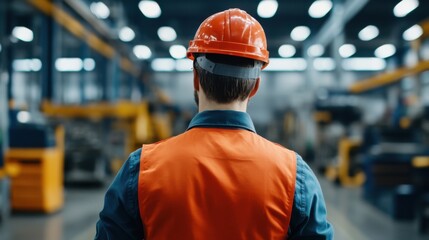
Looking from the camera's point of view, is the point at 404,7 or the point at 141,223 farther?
the point at 404,7

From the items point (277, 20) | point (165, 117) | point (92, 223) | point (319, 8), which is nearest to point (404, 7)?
point (319, 8)

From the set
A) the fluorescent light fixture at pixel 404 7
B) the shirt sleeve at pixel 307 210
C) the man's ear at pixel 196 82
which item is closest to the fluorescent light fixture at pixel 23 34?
the fluorescent light fixture at pixel 404 7

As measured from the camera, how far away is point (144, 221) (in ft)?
3.85

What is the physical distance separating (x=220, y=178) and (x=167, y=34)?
17.5m

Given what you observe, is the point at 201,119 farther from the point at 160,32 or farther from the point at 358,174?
the point at 160,32

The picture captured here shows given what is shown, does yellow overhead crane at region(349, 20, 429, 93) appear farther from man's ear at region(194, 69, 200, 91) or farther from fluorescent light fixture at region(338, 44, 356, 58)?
fluorescent light fixture at region(338, 44, 356, 58)

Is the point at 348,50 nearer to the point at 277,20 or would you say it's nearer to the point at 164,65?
the point at 277,20

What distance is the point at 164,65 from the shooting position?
23203 millimetres

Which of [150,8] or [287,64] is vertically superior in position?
[150,8]

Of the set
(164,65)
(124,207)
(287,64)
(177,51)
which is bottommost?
(124,207)

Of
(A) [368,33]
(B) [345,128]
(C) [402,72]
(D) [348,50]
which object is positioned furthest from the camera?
(D) [348,50]

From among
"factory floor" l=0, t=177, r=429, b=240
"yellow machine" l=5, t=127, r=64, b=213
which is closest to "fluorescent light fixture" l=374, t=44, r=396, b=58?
"factory floor" l=0, t=177, r=429, b=240

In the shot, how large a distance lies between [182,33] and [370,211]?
13.2 metres

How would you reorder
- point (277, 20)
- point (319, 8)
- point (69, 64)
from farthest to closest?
point (69, 64) < point (277, 20) < point (319, 8)
